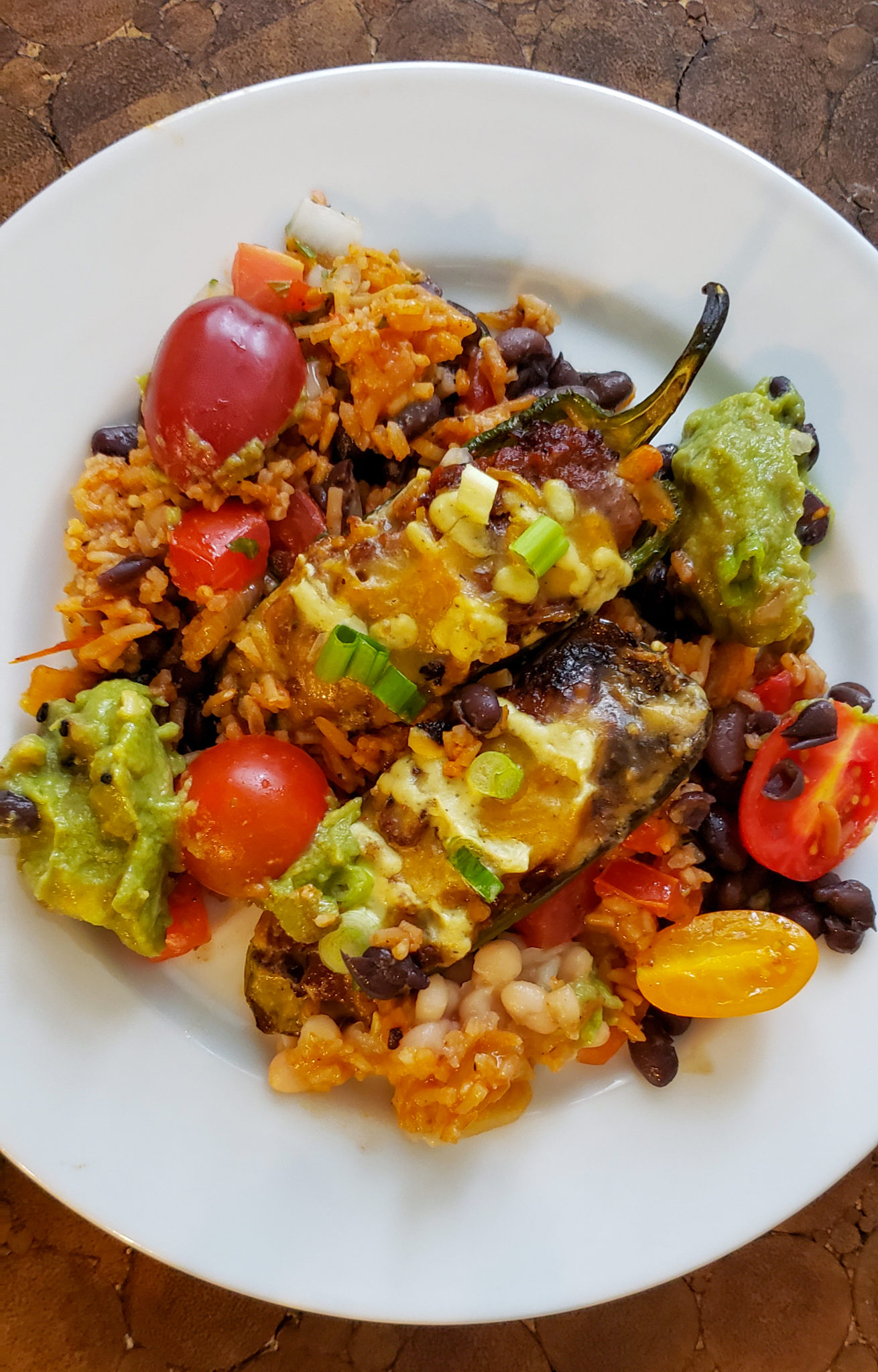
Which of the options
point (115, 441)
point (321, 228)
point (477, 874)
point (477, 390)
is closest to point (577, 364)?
point (477, 390)

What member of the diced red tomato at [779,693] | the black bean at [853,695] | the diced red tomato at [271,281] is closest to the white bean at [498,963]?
the diced red tomato at [779,693]

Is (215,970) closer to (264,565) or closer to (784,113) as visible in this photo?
(264,565)

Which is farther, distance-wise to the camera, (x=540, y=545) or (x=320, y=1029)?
(x=320, y=1029)

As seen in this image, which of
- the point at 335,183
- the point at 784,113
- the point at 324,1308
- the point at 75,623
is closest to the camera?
the point at 324,1308

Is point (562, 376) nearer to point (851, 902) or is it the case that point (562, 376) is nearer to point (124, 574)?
point (124, 574)

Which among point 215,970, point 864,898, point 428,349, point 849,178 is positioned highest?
point 849,178

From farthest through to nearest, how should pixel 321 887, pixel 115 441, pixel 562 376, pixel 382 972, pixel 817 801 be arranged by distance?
pixel 562 376 < pixel 115 441 < pixel 817 801 < pixel 321 887 < pixel 382 972

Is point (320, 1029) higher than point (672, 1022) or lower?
lower

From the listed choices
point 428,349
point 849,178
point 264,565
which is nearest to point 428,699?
point 264,565
